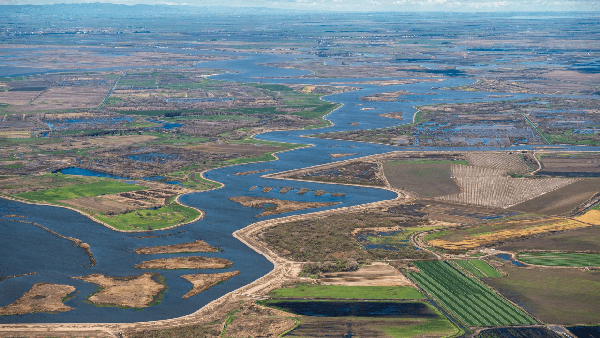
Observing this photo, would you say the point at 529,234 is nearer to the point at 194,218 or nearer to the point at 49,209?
the point at 194,218

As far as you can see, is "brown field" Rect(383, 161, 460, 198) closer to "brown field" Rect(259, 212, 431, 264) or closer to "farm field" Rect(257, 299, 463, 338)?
"brown field" Rect(259, 212, 431, 264)

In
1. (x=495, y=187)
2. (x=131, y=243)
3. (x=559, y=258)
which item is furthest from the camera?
(x=495, y=187)

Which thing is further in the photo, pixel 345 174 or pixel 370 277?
pixel 345 174

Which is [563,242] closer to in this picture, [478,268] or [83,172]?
[478,268]

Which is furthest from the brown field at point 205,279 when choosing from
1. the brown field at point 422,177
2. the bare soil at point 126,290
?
the brown field at point 422,177

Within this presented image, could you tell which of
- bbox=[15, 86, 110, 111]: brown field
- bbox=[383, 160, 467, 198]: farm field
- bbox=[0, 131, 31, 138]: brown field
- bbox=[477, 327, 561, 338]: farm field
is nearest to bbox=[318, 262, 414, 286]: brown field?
bbox=[477, 327, 561, 338]: farm field

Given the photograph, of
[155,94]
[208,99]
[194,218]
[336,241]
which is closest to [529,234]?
[336,241]

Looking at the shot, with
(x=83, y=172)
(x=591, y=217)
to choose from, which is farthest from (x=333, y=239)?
(x=83, y=172)
